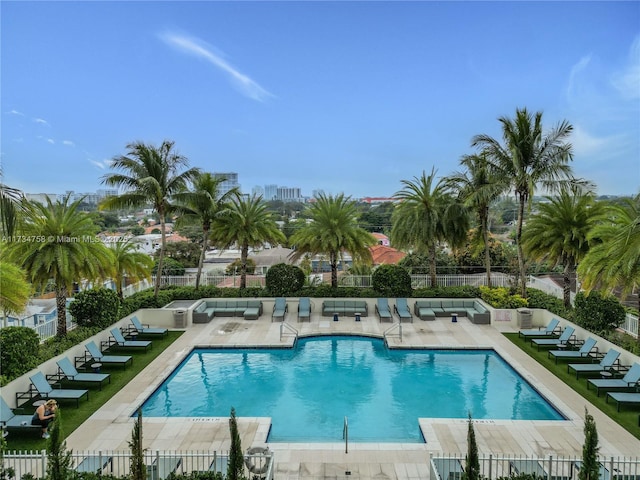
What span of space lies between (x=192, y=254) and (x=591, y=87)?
127 feet

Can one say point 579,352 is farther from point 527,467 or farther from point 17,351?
point 17,351

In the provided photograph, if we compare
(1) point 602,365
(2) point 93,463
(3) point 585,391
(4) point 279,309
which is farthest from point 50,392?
(1) point 602,365

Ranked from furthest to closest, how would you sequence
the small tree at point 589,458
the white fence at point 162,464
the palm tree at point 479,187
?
the palm tree at point 479,187
the white fence at point 162,464
the small tree at point 589,458

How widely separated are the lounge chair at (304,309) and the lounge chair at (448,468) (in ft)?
46.2

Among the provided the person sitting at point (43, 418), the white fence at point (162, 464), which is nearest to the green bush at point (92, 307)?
the person sitting at point (43, 418)

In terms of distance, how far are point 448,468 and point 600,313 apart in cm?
1121

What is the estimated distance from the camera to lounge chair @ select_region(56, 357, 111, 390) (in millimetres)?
13891

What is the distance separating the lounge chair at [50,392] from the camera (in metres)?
12.6

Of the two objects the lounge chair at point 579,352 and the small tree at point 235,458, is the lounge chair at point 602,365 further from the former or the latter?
the small tree at point 235,458

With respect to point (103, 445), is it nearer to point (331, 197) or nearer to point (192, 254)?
point (331, 197)

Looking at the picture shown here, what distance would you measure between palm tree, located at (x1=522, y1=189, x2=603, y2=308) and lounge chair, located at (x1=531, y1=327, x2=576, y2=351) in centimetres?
351

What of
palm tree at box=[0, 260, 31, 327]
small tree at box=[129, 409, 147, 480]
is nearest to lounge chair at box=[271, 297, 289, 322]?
palm tree at box=[0, 260, 31, 327]

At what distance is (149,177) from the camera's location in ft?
69.0

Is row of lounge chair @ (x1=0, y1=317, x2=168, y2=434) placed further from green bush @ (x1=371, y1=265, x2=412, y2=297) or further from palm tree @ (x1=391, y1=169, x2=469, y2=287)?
palm tree @ (x1=391, y1=169, x2=469, y2=287)
